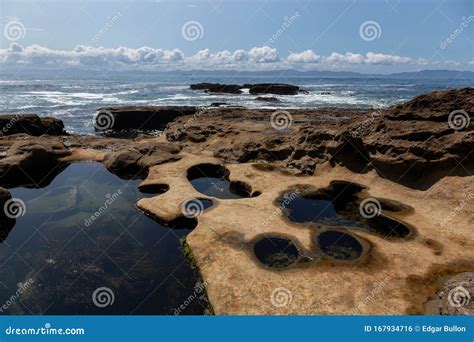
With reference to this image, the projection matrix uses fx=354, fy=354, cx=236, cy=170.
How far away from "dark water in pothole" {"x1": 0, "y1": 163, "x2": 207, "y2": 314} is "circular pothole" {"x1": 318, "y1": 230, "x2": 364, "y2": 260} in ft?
22.5

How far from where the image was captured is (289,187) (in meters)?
25.7

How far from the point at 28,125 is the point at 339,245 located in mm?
42748

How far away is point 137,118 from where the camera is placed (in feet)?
195

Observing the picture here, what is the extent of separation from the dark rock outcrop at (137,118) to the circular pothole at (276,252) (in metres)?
45.4

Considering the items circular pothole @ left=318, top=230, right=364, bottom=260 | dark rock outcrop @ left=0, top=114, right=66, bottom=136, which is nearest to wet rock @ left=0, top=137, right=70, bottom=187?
dark rock outcrop @ left=0, top=114, right=66, bottom=136

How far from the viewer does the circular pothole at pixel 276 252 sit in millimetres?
16928

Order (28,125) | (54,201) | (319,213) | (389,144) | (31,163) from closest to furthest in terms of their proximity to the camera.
Result: (319,213) → (54,201) → (389,144) → (31,163) → (28,125)

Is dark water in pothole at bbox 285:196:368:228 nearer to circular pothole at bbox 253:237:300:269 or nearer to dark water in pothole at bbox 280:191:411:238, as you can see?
dark water in pothole at bbox 280:191:411:238

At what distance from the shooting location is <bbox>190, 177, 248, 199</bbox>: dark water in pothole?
26.8m

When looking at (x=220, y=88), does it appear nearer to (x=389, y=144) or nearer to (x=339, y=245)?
(x=389, y=144)

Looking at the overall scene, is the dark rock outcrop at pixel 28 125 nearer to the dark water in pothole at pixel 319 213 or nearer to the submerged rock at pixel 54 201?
the submerged rock at pixel 54 201

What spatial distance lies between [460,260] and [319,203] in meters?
9.73

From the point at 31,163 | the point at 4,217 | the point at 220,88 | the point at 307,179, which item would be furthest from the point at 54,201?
the point at 220,88

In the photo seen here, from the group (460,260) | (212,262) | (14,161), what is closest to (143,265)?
(212,262)
